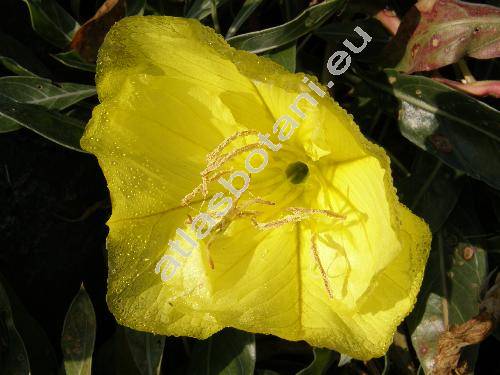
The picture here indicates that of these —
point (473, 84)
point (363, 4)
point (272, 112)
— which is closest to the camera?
point (272, 112)

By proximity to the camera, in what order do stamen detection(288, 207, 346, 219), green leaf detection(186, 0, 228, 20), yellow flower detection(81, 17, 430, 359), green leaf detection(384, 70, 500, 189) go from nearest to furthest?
yellow flower detection(81, 17, 430, 359)
stamen detection(288, 207, 346, 219)
green leaf detection(384, 70, 500, 189)
green leaf detection(186, 0, 228, 20)

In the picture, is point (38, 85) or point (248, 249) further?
point (38, 85)

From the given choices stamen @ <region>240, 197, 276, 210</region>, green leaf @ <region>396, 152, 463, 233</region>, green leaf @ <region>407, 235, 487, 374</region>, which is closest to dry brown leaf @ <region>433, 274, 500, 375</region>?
green leaf @ <region>407, 235, 487, 374</region>

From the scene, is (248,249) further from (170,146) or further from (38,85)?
(38,85)

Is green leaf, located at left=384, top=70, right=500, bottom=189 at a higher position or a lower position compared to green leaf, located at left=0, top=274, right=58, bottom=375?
higher

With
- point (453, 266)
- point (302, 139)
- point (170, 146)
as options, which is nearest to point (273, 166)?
Result: point (302, 139)

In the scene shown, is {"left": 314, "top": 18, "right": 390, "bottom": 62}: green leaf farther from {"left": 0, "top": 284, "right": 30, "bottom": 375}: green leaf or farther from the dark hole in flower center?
{"left": 0, "top": 284, "right": 30, "bottom": 375}: green leaf
